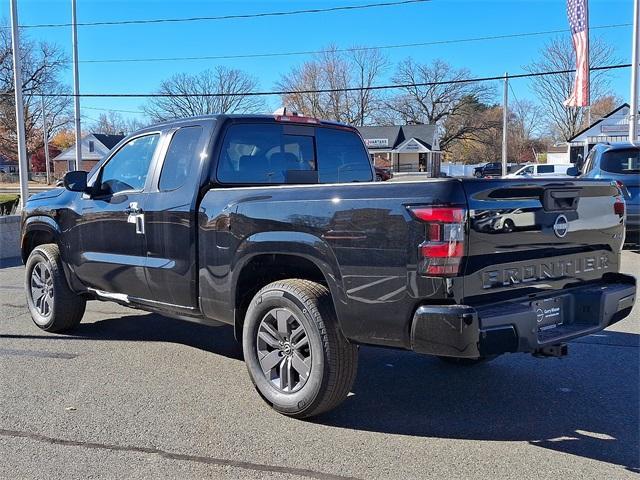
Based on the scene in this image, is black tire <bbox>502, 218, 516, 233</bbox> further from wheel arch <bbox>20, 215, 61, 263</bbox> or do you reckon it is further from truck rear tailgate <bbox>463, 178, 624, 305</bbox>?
wheel arch <bbox>20, 215, 61, 263</bbox>

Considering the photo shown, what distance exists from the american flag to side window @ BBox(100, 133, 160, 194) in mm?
16542

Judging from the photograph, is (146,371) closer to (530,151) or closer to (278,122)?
(278,122)

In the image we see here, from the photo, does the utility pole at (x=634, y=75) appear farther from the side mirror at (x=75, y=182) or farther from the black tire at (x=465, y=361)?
the side mirror at (x=75, y=182)

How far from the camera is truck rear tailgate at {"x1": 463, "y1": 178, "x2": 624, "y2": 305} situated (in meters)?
3.29

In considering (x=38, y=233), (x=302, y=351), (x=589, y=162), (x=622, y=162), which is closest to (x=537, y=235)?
(x=302, y=351)

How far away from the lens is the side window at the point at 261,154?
474cm

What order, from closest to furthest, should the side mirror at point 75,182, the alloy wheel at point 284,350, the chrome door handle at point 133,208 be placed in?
1. the alloy wheel at point 284,350
2. the chrome door handle at point 133,208
3. the side mirror at point 75,182

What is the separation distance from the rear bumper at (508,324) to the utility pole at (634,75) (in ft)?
54.5

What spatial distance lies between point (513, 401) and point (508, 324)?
126cm

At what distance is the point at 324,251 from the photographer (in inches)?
145

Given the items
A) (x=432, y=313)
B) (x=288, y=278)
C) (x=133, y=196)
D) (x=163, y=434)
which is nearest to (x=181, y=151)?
(x=133, y=196)

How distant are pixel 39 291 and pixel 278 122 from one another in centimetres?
318

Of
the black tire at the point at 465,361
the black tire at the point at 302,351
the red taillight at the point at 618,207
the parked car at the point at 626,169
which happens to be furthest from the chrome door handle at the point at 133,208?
the parked car at the point at 626,169

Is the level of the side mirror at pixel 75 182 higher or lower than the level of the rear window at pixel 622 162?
lower
